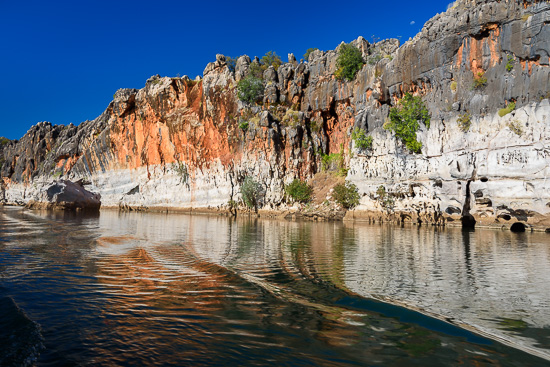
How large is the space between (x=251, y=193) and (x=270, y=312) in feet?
179

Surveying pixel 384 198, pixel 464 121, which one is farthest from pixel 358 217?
pixel 464 121

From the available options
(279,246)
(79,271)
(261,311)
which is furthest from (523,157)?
(79,271)

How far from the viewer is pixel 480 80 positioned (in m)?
37.0

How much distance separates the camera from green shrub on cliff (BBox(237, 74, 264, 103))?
67.7 m

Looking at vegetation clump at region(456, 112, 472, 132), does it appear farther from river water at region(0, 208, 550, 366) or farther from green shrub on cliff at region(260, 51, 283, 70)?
green shrub on cliff at region(260, 51, 283, 70)

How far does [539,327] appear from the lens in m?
6.91

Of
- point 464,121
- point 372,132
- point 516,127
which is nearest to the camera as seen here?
point 516,127

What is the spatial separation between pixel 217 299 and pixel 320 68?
62.1m

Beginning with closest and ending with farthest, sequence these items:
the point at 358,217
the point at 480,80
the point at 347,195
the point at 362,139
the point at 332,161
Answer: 1. the point at 480,80
2. the point at 358,217
3. the point at 347,195
4. the point at 362,139
5. the point at 332,161

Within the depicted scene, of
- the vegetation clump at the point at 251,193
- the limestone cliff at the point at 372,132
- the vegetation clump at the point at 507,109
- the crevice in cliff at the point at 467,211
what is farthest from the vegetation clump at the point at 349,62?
the crevice in cliff at the point at 467,211

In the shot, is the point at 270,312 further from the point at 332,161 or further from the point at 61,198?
the point at 61,198

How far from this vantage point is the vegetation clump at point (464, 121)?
37.4 metres

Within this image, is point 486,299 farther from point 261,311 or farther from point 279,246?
point 279,246

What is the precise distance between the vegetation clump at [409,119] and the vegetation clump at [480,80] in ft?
19.9
